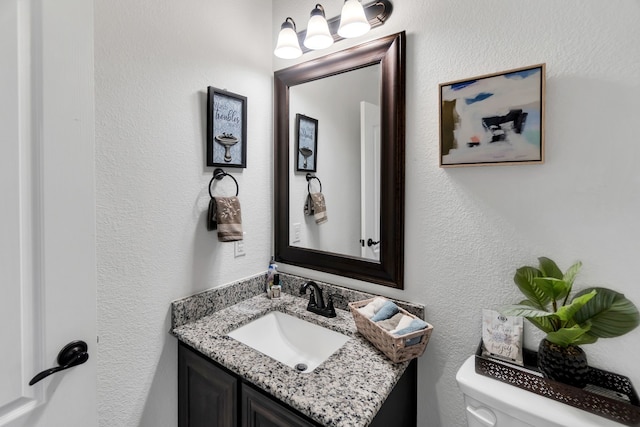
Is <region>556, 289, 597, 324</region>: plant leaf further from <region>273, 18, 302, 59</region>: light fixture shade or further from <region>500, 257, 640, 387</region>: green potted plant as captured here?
<region>273, 18, 302, 59</region>: light fixture shade

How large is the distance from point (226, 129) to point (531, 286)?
1.32m

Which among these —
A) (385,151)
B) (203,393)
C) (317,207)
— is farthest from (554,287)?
(203,393)

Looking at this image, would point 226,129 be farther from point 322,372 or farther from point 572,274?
point 572,274

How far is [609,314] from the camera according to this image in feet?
2.52

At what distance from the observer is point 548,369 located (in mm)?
860

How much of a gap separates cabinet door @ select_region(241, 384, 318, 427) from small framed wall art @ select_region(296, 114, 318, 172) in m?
1.02

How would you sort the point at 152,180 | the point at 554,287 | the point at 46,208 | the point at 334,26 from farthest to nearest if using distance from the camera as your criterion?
the point at 334,26
the point at 152,180
the point at 554,287
the point at 46,208

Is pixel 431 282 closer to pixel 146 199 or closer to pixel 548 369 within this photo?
pixel 548 369

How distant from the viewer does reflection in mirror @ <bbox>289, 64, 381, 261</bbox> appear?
4.34ft

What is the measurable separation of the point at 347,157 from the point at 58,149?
3.45 ft

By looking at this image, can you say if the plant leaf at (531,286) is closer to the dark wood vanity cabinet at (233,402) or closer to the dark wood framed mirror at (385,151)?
the dark wood framed mirror at (385,151)

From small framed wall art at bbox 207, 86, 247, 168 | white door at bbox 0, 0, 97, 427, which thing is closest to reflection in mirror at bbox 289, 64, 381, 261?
small framed wall art at bbox 207, 86, 247, 168

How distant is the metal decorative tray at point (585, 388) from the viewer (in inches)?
29.6

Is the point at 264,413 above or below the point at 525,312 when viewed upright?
below
